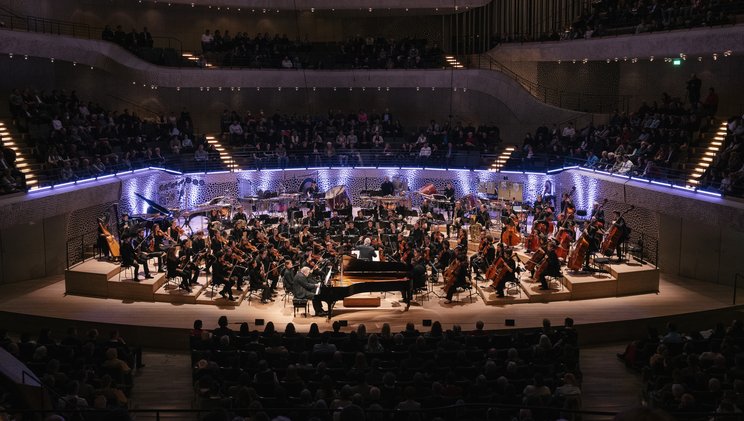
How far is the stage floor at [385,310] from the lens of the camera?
2092cm

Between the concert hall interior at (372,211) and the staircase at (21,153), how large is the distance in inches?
4.2

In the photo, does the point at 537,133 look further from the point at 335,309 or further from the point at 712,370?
the point at 712,370

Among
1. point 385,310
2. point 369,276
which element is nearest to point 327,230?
point 385,310

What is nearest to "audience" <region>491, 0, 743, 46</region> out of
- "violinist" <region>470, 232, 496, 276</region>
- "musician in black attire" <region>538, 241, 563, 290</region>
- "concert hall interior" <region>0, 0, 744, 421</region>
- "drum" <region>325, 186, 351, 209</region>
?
"concert hall interior" <region>0, 0, 744, 421</region>

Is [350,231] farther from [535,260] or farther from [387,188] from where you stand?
[387,188]

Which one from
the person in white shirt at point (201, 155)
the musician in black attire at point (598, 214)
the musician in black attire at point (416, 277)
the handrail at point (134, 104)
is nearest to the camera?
the musician in black attire at point (416, 277)

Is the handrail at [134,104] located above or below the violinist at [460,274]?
above

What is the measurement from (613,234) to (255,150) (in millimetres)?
16834

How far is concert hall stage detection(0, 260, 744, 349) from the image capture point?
67.0 ft

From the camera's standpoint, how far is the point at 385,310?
22.1 meters

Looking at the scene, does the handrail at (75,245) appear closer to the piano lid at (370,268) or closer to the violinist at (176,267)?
the violinist at (176,267)

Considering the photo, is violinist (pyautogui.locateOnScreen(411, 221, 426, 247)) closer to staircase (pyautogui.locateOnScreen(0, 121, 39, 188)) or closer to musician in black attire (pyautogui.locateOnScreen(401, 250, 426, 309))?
musician in black attire (pyautogui.locateOnScreen(401, 250, 426, 309))

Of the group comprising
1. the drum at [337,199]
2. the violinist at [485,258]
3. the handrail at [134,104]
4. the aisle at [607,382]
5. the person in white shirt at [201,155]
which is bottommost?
the aisle at [607,382]

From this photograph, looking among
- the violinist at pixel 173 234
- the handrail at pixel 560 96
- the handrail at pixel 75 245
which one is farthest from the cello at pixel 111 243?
the handrail at pixel 560 96
